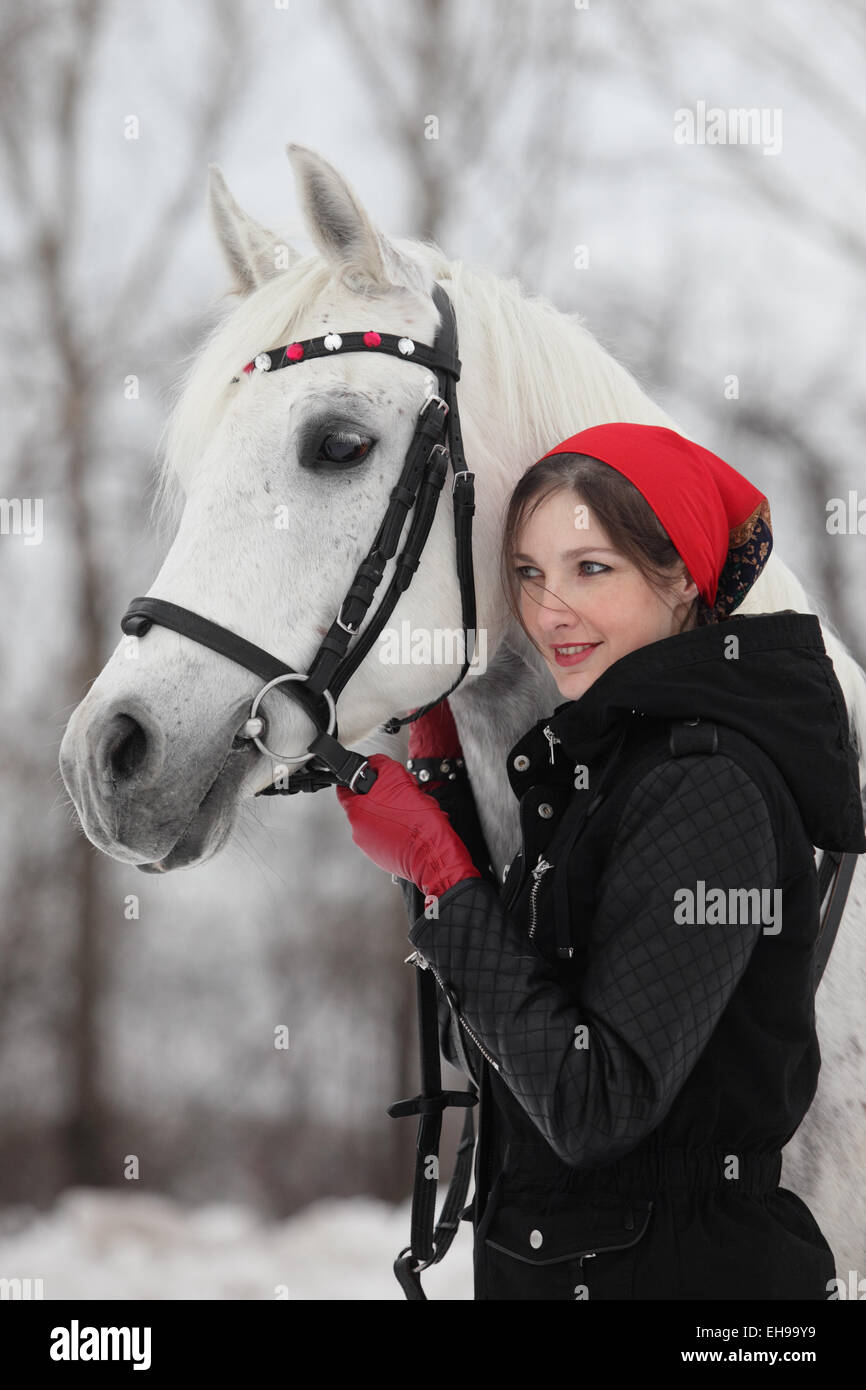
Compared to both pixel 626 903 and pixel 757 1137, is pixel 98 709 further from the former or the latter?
pixel 757 1137

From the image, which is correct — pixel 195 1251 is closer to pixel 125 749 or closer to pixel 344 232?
pixel 125 749

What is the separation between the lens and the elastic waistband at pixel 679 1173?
0.95 m

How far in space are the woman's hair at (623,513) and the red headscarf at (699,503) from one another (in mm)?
11

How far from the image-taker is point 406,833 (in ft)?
3.51

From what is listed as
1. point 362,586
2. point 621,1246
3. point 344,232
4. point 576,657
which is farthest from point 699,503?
point 621,1246

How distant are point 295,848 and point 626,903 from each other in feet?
7.45


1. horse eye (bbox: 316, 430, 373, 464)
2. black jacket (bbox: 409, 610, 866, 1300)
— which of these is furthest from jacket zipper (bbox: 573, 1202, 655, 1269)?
horse eye (bbox: 316, 430, 373, 464)

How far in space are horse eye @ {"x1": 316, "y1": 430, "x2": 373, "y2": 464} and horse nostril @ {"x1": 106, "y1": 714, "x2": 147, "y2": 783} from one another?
36cm

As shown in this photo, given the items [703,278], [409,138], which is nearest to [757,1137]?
[703,278]

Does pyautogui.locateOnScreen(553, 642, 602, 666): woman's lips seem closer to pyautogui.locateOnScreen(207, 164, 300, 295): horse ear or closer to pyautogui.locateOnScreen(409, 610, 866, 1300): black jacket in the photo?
pyautogui.locateOnScreen(409, 610, 866, 1300): black jacket

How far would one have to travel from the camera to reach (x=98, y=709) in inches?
41.6

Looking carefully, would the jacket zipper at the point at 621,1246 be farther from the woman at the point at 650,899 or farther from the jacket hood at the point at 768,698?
the jacket hood at the point at 768,698

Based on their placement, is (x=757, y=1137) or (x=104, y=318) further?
(x=104, y=318)

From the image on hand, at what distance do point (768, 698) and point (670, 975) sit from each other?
27cm
